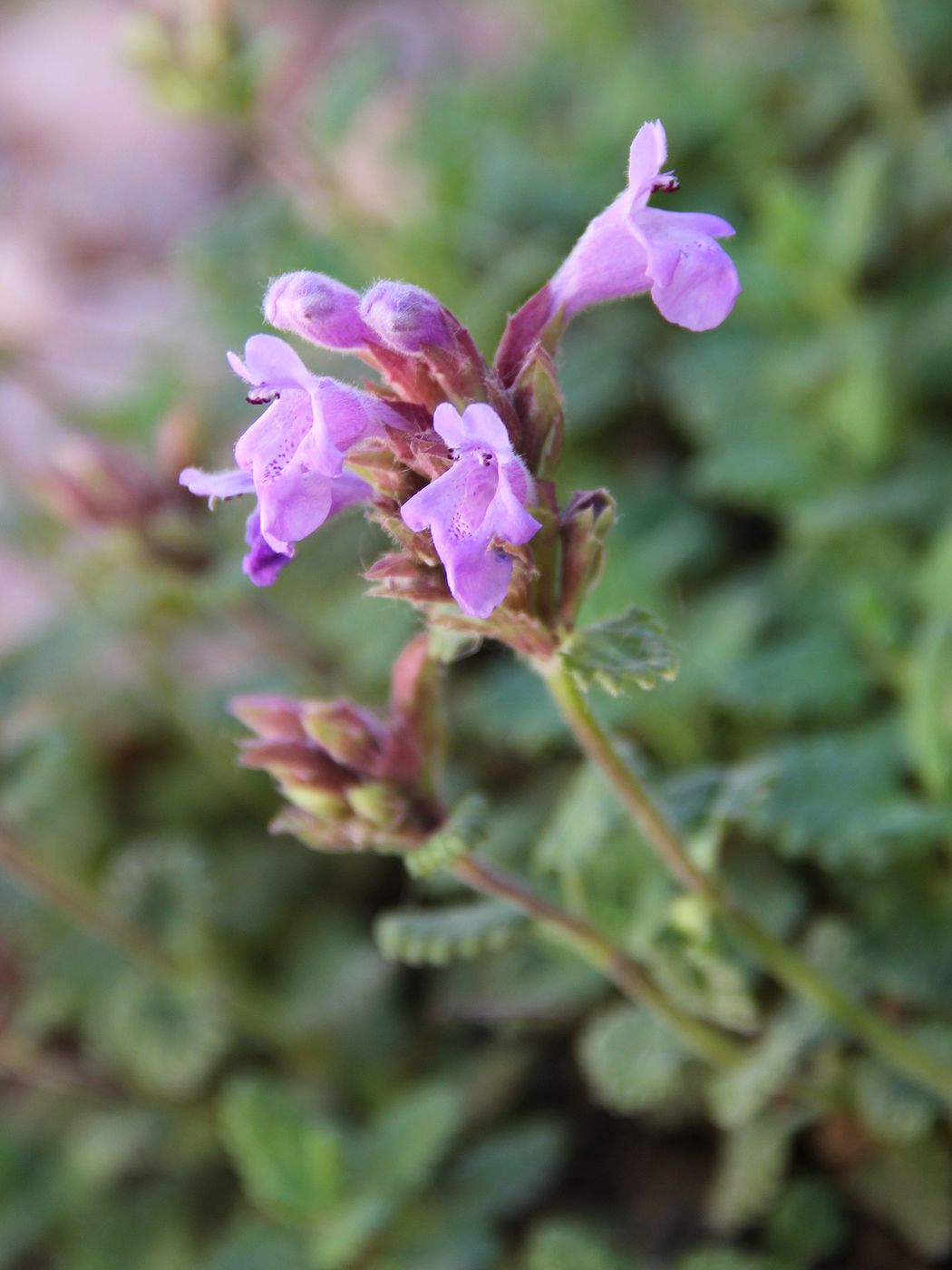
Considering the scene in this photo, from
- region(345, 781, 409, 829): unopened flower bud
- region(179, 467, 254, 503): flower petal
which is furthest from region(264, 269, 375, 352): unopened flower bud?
region(345, 781, 409, 829): unopened flower bud

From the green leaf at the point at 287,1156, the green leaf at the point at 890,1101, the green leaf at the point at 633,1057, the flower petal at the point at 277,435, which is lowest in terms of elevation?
the green leaf at the point at 890,1101

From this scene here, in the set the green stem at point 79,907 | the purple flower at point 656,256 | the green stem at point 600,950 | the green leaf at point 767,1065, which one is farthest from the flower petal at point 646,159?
the green stem at point 79,907

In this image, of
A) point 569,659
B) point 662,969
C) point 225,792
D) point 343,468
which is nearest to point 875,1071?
point 662,969

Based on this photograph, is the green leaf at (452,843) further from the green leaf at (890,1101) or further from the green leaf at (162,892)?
the green leaf at (162,892)

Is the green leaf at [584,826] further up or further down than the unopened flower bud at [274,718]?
further down

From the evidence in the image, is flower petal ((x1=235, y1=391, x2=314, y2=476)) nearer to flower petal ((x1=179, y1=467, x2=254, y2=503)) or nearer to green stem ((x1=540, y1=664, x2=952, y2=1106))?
flower petal ((x1=179, y1=467, x2=254, y2=503))

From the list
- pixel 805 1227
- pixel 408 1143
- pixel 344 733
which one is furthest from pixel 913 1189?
pixel 344 733

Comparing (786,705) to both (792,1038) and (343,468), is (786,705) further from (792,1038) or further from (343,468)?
(343,468)
